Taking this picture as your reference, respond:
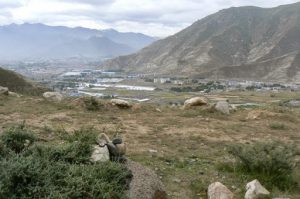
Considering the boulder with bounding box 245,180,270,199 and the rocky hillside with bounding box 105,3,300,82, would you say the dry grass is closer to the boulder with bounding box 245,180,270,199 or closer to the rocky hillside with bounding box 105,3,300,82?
the boulder with bounding box 245,180,270,199

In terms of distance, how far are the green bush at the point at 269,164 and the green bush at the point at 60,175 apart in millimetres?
3486

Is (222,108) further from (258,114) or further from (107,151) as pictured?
(107,151)

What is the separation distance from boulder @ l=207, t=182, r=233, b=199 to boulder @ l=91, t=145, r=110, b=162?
222 centimetres

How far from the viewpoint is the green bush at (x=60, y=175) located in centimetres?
683

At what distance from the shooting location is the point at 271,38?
642 ft

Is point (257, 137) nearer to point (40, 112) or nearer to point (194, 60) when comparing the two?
point (40, 112)

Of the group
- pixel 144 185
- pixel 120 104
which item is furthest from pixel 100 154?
pixel 120 104

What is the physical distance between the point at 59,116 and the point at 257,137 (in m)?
7.45

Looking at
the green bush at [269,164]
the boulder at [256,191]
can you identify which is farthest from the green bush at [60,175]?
the green bush at [269,164]

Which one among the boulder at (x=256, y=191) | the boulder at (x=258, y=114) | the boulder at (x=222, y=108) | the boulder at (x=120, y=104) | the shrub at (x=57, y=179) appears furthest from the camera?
the boulder at (x=120, y=104)

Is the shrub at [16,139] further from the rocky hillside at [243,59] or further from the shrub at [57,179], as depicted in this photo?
the rocky hillside at [243,59]

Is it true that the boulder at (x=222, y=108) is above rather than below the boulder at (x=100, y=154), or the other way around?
below

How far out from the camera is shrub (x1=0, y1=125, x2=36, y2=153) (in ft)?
29.1

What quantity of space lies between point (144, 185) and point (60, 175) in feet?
5.31
